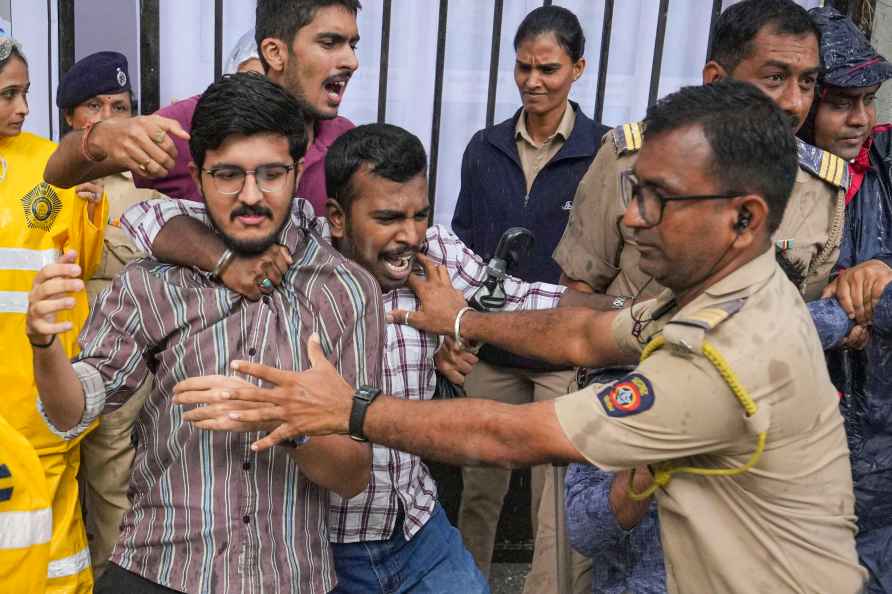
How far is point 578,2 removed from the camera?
4.25 meters

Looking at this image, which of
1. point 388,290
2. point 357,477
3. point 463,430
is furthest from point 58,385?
point 388,290

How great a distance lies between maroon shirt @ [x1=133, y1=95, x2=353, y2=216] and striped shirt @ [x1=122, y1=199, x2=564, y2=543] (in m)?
0.26

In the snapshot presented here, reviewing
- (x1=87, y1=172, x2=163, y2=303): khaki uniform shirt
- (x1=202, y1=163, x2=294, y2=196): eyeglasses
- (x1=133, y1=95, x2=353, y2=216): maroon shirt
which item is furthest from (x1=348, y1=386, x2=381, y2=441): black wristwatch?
(x1=87, y1=172, x2=163, y2=303): khaki uniform shirt

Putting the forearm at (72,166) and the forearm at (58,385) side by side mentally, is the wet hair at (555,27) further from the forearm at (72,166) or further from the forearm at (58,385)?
the forearm at (58,385)

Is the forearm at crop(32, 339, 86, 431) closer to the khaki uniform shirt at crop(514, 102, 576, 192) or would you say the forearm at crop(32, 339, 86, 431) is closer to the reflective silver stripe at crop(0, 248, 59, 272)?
the reflective silver stripe at crop(0, 248, 59, 272)

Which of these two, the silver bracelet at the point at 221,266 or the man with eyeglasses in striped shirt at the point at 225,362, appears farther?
the silver bracelet at the point at 221,266

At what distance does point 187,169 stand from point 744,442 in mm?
1784

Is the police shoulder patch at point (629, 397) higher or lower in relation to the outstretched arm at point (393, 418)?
higher

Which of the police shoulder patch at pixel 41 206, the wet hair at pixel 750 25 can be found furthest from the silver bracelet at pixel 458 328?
the police shoulder patch at pixel 41 206

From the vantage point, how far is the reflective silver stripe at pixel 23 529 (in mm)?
2635

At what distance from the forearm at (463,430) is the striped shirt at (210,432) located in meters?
0.17

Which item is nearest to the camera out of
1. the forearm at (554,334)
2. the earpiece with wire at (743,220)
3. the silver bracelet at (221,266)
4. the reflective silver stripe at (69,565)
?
the earpiece with wire at (743,220)

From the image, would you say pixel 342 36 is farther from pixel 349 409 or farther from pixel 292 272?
pixel 349 409

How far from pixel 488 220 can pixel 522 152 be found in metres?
0.34
